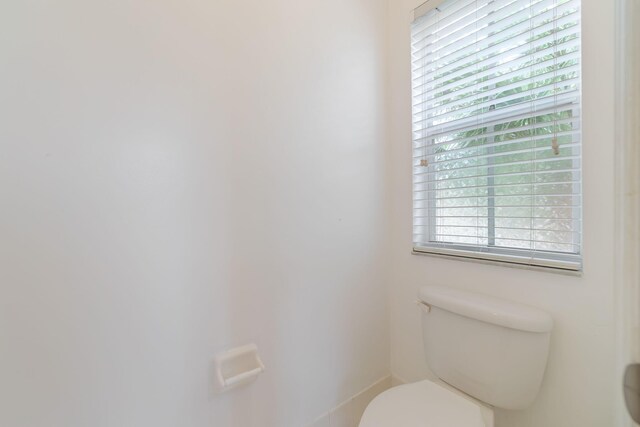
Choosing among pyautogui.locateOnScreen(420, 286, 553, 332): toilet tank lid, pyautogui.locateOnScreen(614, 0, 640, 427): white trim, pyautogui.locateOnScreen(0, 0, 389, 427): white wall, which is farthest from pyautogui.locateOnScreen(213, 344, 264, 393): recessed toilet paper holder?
pyautogui.locateOnScreen(614, 0, 640, 427): white trim

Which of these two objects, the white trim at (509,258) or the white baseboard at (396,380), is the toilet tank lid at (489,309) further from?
the white baseboard at (396,380)

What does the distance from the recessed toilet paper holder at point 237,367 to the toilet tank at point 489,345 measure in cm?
74

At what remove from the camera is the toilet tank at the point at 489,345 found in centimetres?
85

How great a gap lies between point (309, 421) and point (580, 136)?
151cm

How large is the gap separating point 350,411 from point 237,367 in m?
0.70

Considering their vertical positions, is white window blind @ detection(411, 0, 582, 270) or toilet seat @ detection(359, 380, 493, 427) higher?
white window blind @ detection(411, 0, 582, 270)

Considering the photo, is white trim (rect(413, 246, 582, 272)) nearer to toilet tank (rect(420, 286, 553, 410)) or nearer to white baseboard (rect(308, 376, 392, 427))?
toilet tank (rect(420, 286, 553, 410))

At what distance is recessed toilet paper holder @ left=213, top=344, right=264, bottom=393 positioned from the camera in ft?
2.76

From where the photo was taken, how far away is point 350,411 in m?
1.26

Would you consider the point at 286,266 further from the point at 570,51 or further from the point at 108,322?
the point at 570,51

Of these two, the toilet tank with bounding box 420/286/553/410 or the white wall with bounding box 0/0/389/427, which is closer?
the white wall with bounding box 0/0/389/427

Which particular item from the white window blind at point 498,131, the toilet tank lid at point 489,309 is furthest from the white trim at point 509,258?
the toilet tank lid at point 489,309

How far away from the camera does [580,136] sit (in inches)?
32.9

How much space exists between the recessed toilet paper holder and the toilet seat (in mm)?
408
